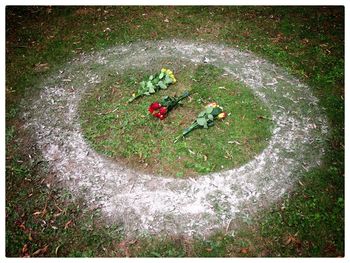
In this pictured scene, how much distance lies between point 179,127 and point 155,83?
1232 mm

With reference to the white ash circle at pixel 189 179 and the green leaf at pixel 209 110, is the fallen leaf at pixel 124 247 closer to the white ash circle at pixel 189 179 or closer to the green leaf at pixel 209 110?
the white ash circle at pixel 189 179

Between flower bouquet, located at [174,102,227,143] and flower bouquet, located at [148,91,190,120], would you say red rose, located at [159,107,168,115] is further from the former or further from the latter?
flower bouquet, located at [174,102,227,143]

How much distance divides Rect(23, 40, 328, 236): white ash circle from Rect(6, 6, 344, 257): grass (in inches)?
7.3

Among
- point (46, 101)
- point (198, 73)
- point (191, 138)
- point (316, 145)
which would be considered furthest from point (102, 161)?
point (316, 145)

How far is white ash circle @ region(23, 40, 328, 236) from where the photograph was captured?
13.8ft

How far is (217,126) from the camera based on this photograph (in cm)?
535

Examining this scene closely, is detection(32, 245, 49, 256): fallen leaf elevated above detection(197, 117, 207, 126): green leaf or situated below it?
below

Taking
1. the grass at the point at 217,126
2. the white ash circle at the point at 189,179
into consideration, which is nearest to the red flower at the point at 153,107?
the white ash circle at the point at 189,179

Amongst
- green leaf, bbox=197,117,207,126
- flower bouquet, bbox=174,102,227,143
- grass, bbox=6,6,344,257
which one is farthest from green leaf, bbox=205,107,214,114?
grass, bbox=6,6,344,257

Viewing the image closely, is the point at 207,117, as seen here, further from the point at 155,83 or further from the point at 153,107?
the point at 155,83

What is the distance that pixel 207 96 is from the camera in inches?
232

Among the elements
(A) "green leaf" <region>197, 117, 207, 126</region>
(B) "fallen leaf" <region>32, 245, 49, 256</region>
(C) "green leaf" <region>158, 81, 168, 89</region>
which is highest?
(C) "green leaf" <region>158, 81, 168, 89</region>

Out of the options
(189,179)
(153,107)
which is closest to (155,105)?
(153,107)
